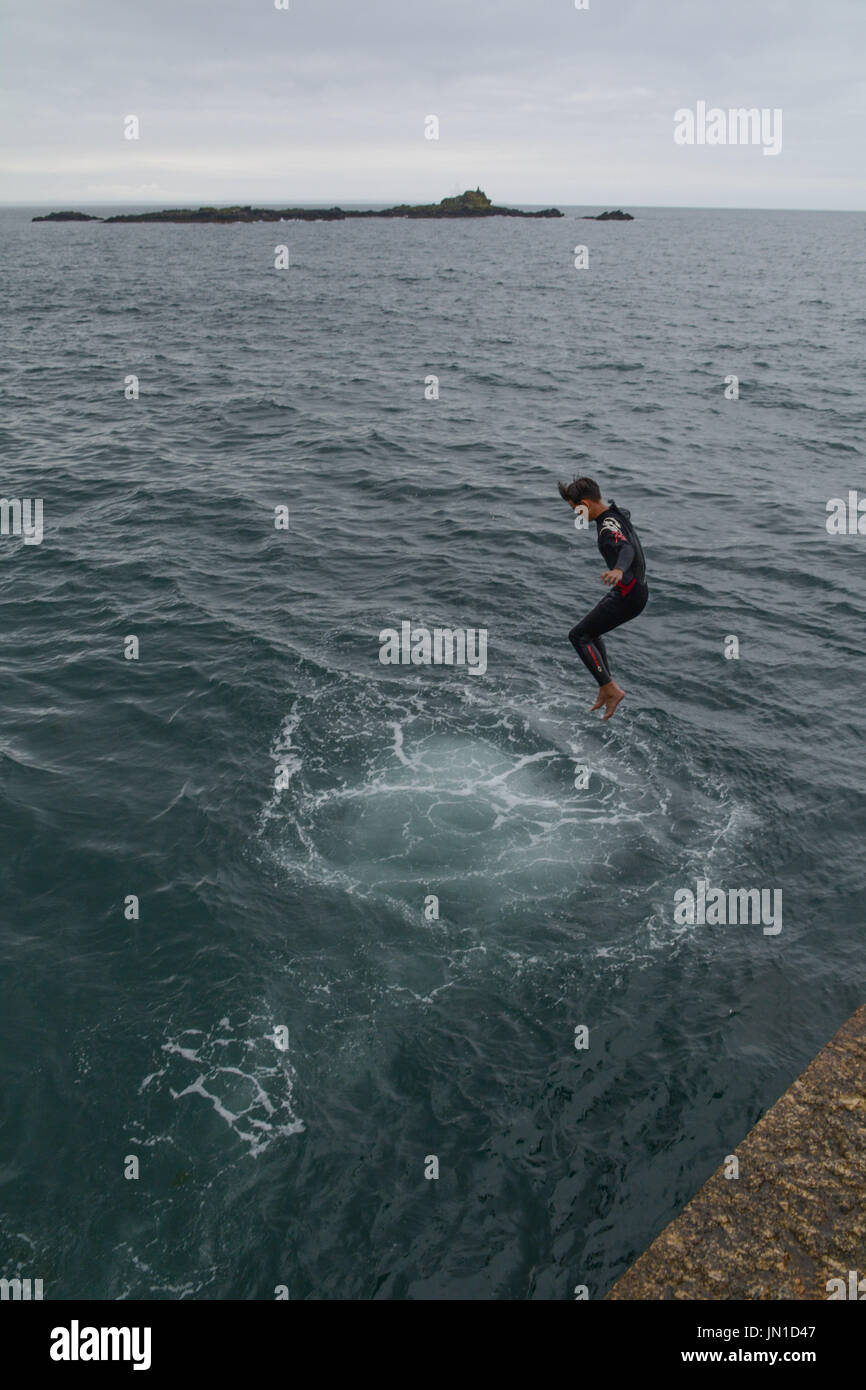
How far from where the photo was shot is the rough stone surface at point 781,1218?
744cm

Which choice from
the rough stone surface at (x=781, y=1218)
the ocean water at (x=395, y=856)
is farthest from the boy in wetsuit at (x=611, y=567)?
the rough stone surface at (x=781, y=1218)

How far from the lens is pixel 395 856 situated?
14375mm

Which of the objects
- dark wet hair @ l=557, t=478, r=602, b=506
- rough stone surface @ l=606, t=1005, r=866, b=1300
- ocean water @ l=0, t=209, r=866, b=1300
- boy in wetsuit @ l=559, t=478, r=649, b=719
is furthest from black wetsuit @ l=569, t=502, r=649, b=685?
rough stone surface @ l=606, t=1005, r=866, b=1300

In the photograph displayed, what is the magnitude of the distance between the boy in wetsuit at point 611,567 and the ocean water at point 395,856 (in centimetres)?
415

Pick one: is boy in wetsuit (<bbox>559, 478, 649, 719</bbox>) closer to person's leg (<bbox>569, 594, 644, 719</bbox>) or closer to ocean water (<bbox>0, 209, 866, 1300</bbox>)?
person's leg (<bbox>569, 594, 644, 719</bbox>)

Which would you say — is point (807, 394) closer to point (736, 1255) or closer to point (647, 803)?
point (647, 803)

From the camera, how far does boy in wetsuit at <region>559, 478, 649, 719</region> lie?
413 inches

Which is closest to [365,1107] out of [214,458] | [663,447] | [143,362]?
[214,458]

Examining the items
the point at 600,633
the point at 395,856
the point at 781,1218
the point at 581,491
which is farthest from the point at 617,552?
the point at 781,1218

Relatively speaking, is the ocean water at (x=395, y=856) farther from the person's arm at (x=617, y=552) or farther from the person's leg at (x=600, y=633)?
the person's arm at (x=617, y=552)

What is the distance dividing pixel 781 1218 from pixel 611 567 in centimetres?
706

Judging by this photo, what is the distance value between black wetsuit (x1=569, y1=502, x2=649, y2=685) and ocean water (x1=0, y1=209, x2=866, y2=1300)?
4.06 meters

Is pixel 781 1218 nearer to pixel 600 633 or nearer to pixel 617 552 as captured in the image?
pixel 600 633

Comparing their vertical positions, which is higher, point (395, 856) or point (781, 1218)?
point (395, 856)
